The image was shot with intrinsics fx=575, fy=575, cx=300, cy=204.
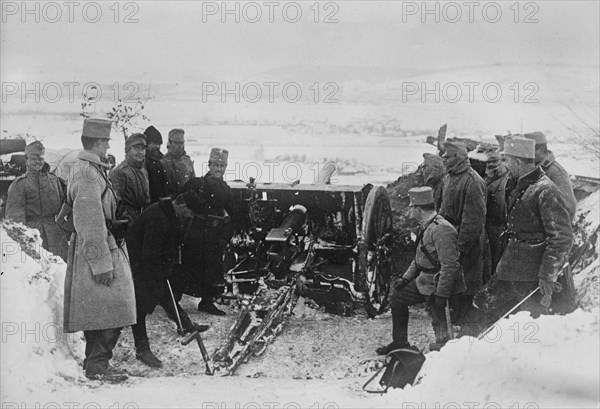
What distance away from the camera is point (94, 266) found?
13.3ft

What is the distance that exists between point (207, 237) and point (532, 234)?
124 inches

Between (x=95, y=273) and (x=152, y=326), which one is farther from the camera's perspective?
(x=152, y=326)

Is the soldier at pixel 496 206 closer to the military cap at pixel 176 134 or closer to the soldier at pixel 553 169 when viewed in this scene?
the soldier at pixel 553 169

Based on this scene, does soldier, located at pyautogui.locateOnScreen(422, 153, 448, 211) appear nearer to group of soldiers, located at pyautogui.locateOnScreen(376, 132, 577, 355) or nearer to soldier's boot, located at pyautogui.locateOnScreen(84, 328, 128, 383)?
group of soldiers, located at pyautogui.locateOnScreen(376, 132, 577, 355)

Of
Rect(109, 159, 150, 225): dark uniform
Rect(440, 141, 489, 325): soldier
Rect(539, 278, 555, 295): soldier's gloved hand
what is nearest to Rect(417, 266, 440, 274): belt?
Rect(440, 141, 489, 325): soldier

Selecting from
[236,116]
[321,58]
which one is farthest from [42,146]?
[321,58]

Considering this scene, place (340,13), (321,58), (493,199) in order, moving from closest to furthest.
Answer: (340,13) → (321,58) → (493,199)

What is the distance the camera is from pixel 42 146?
19.3 ft

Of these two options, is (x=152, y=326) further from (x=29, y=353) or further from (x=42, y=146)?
(x=42, y=146)

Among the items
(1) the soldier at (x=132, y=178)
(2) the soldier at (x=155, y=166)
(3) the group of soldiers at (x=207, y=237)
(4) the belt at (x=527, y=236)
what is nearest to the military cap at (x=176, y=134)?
(2) the soldier at (x=155, y=166)

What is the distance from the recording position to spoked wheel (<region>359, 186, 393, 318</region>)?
18.5ft

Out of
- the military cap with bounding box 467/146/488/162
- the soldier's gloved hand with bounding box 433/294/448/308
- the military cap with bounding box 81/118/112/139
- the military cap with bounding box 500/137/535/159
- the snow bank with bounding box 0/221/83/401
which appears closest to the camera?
the snow bank with bounding box 0/221/83/401

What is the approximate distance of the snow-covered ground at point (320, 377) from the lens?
3508 mm

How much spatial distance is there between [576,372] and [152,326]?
11.5 ft
